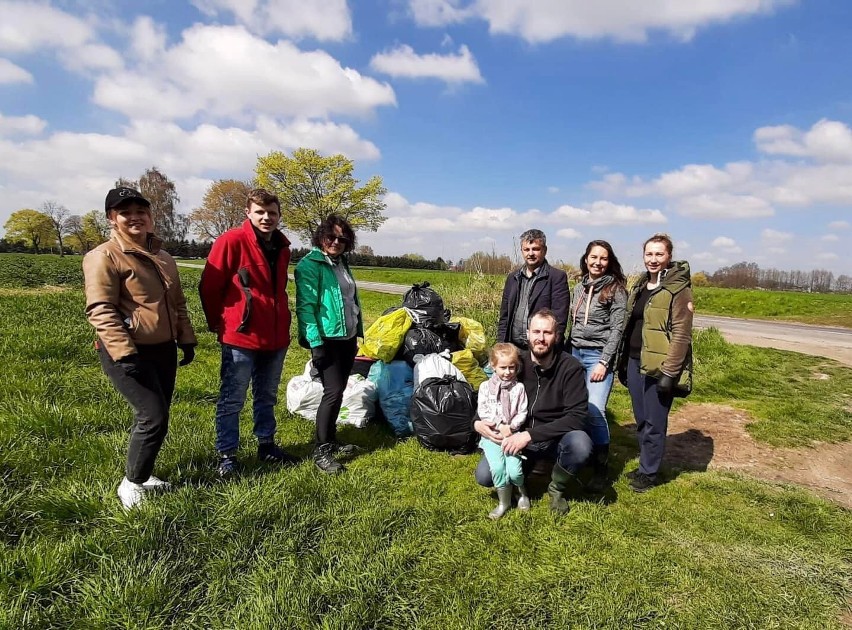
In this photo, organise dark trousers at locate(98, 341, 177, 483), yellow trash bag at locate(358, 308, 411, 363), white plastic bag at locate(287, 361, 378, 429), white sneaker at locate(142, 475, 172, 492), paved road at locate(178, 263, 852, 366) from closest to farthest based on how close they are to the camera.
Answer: dark trousers at locate(98, 341, 177, 483), white sneaker at locate(142, 475, 172, 492), white plastic bag at locate(287, 361, 378, 429), yellow trash bag at locate(358, 308, 411, 363), paved road at locate(178, 263, 852, 366)

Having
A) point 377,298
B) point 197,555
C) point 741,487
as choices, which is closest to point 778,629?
point 741,487

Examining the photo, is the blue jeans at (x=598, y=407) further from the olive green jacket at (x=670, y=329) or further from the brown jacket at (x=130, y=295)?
the brown jacket at (x=130, y=295)

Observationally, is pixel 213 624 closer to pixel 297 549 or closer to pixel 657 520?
pixel 297 549

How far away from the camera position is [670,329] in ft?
9.53

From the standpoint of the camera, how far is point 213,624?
178 centimetres

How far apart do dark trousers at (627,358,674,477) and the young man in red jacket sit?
256 centimetres

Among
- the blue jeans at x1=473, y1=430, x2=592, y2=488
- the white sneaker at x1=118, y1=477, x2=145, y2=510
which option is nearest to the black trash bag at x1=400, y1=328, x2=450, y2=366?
the blue jeans at x1=473, y1=430, x2=592, y2=488

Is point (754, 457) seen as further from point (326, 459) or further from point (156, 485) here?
point (156, 485)

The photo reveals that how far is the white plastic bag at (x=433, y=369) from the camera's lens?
13.2ft

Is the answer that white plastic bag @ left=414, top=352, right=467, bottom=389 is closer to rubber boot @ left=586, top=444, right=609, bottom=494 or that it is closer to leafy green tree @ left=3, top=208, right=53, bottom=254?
rubber boot @ left=586, top=444, right=609, bottom=494

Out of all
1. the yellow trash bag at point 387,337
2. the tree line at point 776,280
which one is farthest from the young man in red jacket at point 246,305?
the tree line at point 776,280

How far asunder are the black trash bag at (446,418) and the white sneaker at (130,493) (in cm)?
196

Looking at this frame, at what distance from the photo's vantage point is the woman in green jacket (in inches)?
122

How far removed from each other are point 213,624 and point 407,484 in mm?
1435
